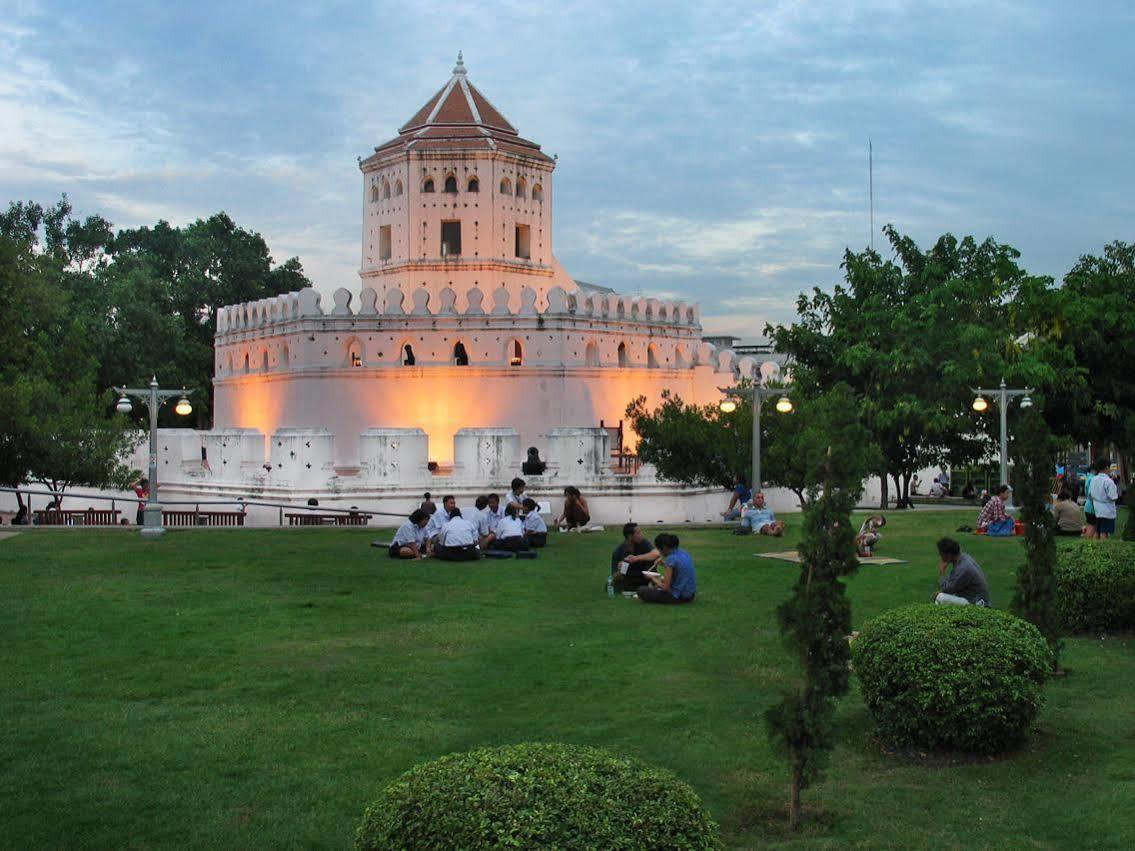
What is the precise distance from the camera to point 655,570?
46.9ft

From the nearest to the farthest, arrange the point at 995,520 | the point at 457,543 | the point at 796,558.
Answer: the point at 457,543, the point at 796,558, the point at 995,520

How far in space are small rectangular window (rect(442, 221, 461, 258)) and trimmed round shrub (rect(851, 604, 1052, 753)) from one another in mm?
29110

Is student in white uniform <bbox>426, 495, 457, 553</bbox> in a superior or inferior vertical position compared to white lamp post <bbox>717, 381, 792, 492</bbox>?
inferior

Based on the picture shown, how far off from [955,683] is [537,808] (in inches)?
161

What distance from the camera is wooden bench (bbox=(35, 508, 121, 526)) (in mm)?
24220

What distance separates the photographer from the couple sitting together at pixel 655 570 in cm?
1342

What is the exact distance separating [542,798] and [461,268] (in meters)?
32.1

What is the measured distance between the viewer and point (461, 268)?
3597 cm

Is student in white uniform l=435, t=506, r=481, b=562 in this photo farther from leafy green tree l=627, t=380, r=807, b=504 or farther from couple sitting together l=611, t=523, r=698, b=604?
leafy green tree l=627, t=380, r=807, b=504

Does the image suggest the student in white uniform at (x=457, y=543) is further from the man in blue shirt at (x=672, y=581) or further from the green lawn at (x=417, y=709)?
the man in blue shirt at (x=672, y=581)

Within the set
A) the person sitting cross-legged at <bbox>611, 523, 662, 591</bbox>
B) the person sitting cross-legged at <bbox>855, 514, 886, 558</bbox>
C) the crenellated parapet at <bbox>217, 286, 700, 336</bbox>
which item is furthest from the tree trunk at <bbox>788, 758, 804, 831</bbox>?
the crenellated parapet at <bbox>217, 286, 700, 336</bbox>

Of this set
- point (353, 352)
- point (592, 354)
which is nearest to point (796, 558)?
point (592, 354)

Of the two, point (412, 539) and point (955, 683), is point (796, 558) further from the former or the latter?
point (955, 683)

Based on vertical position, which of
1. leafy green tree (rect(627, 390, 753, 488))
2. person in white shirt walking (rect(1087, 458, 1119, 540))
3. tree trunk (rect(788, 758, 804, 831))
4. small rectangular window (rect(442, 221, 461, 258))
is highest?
small rectangular window (rect(442, 221, 461, 258))
